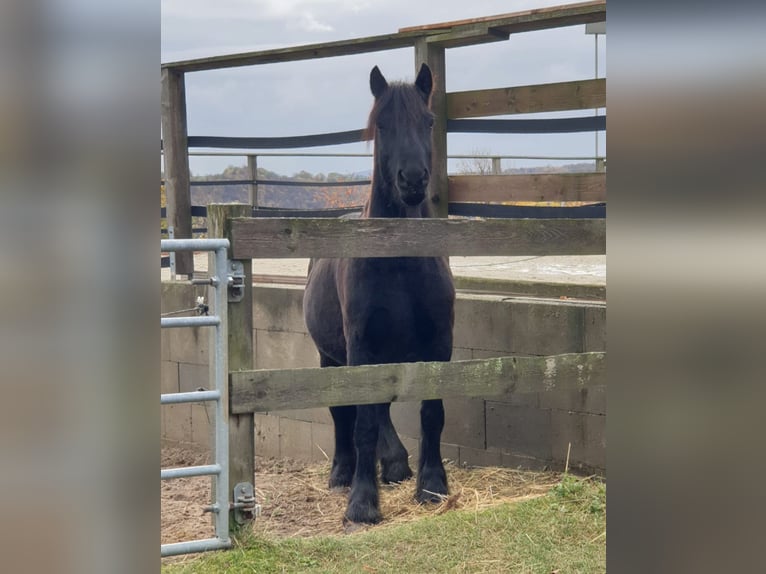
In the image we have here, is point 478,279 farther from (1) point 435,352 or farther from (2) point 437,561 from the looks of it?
(2) point 437,561

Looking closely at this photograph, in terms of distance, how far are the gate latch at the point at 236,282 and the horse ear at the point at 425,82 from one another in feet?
5.01

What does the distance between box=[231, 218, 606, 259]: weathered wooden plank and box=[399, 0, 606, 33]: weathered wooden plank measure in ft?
4.42

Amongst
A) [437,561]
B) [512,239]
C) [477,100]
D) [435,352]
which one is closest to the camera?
[437,561]

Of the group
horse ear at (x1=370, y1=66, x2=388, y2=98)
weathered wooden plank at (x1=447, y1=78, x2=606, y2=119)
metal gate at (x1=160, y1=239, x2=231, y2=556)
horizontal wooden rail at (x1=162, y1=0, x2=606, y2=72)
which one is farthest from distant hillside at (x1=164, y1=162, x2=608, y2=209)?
metal gate at (x1=160, y1=239, x2=231, y2=556)

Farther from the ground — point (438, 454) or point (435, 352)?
point (435, 352)

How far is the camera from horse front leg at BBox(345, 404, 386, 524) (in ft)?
12.5

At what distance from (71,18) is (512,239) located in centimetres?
337

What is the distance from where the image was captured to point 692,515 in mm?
408

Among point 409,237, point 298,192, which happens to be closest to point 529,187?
point 409,237

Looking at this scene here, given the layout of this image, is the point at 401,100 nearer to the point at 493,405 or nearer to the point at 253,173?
the point at 493,405

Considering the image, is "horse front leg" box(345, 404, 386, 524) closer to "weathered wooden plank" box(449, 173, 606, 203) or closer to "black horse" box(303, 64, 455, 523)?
"black horse" box(303, 64, 455, 523)

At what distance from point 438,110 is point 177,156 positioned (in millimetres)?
2119

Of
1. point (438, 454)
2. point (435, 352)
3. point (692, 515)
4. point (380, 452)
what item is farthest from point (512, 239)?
point (692, 515)

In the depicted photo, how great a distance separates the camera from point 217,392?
3154 millimetres
